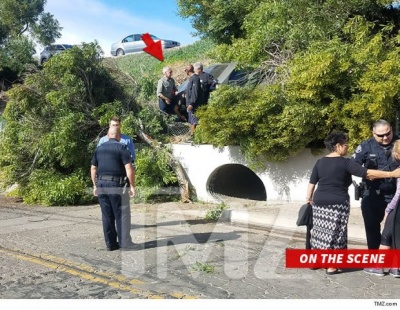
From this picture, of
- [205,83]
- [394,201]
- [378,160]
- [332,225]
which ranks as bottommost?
[332,225]

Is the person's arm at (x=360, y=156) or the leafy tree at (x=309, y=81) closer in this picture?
the person's arm at (x=360, y=156)

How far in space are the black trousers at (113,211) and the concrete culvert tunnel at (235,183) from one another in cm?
401

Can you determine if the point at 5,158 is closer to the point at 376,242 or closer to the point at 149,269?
the point at 149,269

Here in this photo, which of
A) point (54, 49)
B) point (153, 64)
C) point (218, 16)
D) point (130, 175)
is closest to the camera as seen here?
point (130, 175)

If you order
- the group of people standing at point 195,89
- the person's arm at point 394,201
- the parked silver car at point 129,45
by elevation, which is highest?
the parked silver car at point 129,45

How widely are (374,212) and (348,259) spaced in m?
0.62

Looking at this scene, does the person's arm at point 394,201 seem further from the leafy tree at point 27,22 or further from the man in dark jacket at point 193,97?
the leafy tree at point 27,22

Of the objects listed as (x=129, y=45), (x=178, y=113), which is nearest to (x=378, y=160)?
(x=178, y=113)

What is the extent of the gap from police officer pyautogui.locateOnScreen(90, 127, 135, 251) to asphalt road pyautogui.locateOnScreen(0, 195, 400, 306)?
0.27m

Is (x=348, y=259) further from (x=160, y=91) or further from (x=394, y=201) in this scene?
(x=160, y=91)

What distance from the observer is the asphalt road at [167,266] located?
5328 millimetres

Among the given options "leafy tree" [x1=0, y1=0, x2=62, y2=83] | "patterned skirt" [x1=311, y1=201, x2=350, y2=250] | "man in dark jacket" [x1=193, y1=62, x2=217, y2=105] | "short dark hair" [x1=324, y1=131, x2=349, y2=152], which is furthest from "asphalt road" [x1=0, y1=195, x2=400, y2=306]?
"leafy tree" [x1=0, y1=0, x2=62, y2=83]

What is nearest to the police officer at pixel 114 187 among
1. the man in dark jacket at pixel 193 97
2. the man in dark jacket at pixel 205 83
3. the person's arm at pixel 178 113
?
the man in dark jacket at pixel 193 97

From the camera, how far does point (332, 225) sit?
582 centimetres
